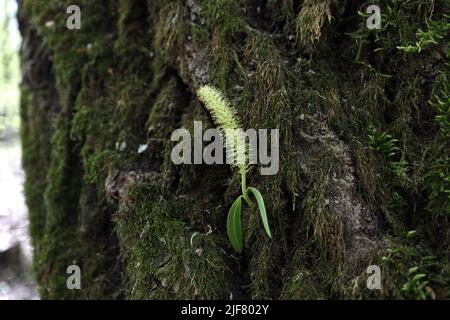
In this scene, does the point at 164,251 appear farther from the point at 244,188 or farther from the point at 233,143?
the point at 233,143

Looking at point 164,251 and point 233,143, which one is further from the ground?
point 233,143

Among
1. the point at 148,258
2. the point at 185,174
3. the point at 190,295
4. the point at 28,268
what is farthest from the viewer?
the point at 28,268

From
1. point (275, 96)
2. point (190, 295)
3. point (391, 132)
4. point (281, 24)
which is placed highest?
point (281, 24)

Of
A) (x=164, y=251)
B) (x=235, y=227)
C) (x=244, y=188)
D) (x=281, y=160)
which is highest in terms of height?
(x=281, y=160)

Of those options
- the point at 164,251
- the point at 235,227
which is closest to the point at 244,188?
the point at 235,227

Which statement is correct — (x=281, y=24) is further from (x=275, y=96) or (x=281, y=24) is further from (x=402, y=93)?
(x=402, y=93)

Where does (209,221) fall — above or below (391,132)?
below

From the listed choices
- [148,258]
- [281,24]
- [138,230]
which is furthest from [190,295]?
[281,24]
